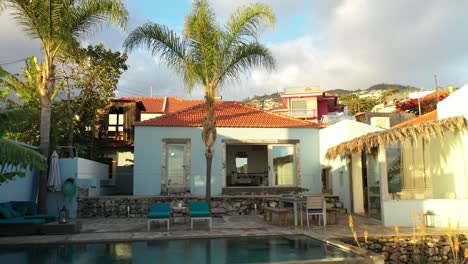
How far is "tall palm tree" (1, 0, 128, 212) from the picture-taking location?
1287cm

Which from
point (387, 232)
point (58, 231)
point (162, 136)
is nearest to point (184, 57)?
point (162, 136)

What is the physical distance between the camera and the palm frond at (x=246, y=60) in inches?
560

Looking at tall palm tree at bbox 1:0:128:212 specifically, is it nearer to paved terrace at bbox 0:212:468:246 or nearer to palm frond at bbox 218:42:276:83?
paved terrace at bbox 0:212:468:246

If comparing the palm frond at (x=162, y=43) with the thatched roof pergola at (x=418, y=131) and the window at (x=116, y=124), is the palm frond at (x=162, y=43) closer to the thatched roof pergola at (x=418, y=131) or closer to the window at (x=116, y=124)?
the thatched roof pergola at (x=418, y=131)

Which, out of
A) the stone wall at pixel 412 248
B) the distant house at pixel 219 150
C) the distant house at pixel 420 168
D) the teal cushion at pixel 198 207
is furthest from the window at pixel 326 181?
the stone wall at pixel 412 248

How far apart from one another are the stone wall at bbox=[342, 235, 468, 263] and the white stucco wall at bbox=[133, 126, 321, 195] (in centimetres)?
873

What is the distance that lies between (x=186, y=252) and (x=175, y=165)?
986 cm

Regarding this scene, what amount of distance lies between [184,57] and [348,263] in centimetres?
949

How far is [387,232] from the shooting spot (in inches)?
430

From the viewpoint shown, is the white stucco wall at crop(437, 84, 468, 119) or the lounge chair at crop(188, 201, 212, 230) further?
the white stucco wall at crop(437, 84, 468, 119)

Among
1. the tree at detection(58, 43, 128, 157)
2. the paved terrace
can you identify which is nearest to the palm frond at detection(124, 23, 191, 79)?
the paved terrace

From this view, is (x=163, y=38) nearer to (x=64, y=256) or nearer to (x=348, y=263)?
(x=64, y=256)

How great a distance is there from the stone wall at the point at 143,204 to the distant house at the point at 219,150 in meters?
1.81

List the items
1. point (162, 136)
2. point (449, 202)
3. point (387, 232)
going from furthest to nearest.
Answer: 1. point (162, 136)
2. point (449, 202)
3. point (387, 232)
